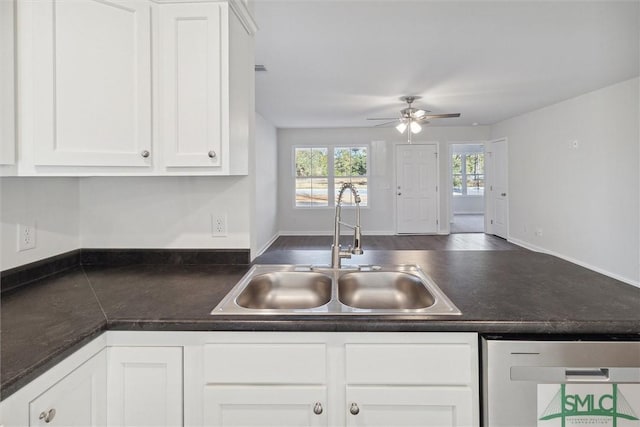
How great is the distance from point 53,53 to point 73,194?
2.28ft

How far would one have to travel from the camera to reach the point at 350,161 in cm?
763

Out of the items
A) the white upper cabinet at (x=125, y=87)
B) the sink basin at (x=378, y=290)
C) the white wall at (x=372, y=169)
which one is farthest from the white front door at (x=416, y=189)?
the white upper cabinet at (x=125, y=87)

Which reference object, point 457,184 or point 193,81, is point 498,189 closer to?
point 457,184

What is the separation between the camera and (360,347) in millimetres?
1060

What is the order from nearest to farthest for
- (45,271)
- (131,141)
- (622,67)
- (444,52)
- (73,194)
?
(131,141)
(45,271)
(73,194)
(444,52)
(622,67)

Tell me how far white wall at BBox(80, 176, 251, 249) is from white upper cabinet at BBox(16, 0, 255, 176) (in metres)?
0.33

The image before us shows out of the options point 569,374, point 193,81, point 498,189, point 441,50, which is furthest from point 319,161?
point 569,374

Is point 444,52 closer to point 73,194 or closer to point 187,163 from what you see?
point 187,163

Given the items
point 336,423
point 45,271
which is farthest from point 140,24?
point 336,423

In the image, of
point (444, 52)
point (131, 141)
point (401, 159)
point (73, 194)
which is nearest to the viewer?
point (131, 141)

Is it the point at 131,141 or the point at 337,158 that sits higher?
the point at 337,158

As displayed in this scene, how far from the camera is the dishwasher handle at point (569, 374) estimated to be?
39.6 inches

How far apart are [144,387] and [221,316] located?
321mm

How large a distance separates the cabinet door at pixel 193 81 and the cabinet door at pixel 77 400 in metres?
0.77
